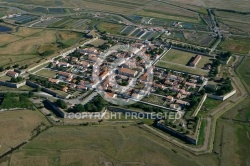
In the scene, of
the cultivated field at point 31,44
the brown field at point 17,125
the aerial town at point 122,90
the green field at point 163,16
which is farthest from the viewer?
the green field at point 163,16

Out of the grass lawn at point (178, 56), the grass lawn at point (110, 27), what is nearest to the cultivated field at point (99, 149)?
the grass lawn at point (178, 56)

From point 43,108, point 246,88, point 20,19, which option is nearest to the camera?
point 43,108

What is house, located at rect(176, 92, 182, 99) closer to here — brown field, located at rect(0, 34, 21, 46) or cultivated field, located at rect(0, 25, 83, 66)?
cultivated field, located at rect(0, 25, 83, 66)

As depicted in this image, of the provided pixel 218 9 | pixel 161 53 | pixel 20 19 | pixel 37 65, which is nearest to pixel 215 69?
pixel 161 53

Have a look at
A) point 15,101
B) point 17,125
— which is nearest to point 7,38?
point 15,101

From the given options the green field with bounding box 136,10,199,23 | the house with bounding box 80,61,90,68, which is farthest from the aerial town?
the green field with bounding box 136,10,199,23

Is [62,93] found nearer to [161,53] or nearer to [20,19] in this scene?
[161,53]

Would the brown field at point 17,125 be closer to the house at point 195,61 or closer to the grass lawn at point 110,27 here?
the house at point 195,61
